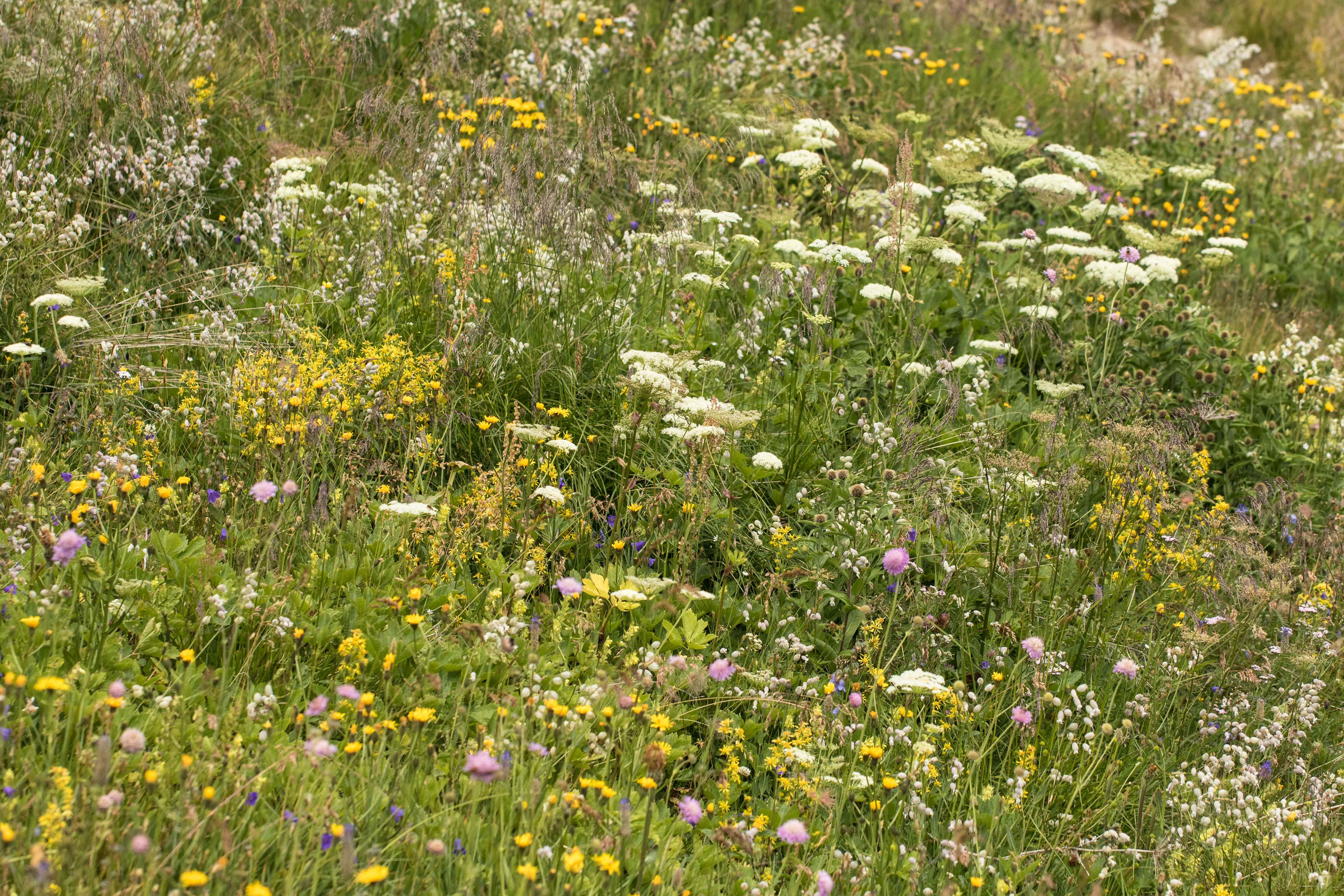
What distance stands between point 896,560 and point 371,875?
1.68 meters

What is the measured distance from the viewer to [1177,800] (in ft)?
9.24

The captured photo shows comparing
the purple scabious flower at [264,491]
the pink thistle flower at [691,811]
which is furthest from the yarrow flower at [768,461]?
the purple scabious flower at [264,491]

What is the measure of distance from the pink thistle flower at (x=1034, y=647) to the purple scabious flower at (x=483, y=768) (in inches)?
58.9

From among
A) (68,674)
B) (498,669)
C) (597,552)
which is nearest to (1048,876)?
(498,669)

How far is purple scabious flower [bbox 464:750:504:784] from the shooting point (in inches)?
68.9

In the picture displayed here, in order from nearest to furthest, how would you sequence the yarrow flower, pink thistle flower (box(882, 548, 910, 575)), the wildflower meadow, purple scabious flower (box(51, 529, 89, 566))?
purple scabious flower (box(51, 529, 89, 566)) < the wildflower meadow < pink thistle flower (box(882, 548, 910, 575)) < the yarrow flower

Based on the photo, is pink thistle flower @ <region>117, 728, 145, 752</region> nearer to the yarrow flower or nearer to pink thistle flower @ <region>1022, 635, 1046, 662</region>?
the yarrow flower

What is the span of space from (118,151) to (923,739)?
12.2 feet

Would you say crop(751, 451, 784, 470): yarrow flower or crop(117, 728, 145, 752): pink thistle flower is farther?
crop(751, 451, 784, 470): yarrow flower

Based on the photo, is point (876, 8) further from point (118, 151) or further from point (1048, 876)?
point (1048, 876)

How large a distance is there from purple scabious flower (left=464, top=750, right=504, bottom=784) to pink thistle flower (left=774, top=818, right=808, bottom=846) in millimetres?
599

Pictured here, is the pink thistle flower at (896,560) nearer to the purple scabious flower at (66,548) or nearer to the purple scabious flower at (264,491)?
the purple scabious flower at (264,491)

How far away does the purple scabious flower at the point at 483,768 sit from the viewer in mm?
1749

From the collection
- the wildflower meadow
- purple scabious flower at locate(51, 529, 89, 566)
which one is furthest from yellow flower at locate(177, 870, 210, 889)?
purple scabious flower at locate(51, 529, 89, 566)
